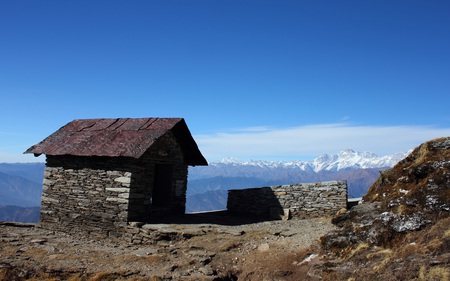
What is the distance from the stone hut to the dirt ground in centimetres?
136

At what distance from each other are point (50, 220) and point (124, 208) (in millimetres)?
5182

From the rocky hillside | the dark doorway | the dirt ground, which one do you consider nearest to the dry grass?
the rocky hillside

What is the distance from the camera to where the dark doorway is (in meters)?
18.4

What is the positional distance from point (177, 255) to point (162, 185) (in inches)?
288

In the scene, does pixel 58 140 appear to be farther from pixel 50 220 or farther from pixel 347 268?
pixel 347 268

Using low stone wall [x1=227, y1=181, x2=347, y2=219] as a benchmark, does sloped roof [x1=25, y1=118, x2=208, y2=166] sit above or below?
above

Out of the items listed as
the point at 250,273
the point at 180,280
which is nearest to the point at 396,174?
the point at 250,273

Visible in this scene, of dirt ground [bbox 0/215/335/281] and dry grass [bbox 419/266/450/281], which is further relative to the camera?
dirt ground [bbox 0/215/335/281]

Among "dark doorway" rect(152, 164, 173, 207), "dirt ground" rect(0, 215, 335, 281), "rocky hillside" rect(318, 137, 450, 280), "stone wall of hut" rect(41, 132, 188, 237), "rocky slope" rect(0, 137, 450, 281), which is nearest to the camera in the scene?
"rocky hillside" rect(318, 137, 450, 280)

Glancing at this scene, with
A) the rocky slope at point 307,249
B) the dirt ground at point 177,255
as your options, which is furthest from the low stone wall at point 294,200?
the rocky slope at point 307,249

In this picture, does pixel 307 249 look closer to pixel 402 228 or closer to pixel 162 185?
pixel 402 228

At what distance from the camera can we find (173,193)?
18.2 metres

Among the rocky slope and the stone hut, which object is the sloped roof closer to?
the stone hut

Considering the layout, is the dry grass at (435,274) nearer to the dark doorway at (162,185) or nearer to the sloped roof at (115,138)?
the sloped roof at (115,138)
